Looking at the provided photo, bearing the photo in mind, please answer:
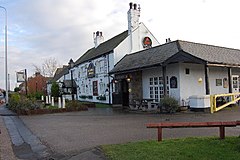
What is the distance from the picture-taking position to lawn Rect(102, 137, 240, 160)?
5.66 metres

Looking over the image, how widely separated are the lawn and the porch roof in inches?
395

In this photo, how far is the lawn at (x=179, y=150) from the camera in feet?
18.6

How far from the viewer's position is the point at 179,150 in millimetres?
6238

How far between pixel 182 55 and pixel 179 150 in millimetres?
10932

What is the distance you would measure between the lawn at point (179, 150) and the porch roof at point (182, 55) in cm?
1003

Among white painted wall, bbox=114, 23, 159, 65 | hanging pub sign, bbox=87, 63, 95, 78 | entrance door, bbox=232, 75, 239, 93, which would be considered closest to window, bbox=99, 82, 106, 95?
hanging pub sign, bbox=87, 63, 95, 78

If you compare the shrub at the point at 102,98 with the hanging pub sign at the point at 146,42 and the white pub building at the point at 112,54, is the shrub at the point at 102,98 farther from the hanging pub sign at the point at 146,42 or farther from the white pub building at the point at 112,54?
the hanging pub sign at the point at 146,42

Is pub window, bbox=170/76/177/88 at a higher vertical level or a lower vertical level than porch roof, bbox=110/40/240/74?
lower

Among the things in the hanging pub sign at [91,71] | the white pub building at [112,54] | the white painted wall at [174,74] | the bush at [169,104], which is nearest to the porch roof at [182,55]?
the white painted wall at [174,74]

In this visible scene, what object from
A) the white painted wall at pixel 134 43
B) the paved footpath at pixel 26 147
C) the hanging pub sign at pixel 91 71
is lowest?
the paved footpath at pixel 26 147

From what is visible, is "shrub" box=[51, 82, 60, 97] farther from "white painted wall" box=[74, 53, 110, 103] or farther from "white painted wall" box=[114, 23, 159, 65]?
"white painted wall" box=[114, 23, 159, 65]

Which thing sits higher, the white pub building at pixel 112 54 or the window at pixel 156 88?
the white pub building at pixel 112 54

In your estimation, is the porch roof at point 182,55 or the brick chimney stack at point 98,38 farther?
the brick chimney stack at point 98,38

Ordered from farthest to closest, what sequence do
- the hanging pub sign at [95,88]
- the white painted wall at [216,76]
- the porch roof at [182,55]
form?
the hanging pub sign at [95,88] → the white painted wall at [216,76] → the porch roof at [182,55]
